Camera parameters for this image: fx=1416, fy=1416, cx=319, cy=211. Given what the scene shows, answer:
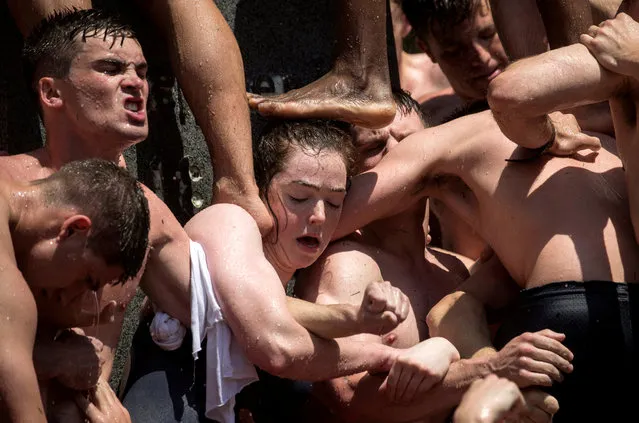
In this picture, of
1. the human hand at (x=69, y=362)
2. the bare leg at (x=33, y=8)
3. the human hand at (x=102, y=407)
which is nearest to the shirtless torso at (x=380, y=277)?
the human hand at (x=102, y=407)

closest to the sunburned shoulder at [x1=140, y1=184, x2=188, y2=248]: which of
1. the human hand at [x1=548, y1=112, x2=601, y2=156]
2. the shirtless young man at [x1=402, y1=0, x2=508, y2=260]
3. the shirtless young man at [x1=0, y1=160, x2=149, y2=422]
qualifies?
the shirtless young man at [x1=0, y1=160, x2=149, y2=422]

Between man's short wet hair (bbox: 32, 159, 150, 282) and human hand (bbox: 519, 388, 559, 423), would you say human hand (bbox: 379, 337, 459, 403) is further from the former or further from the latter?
man's short wet hair (bbox: 32, 159, 150, 282)

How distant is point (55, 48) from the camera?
13.0 ft

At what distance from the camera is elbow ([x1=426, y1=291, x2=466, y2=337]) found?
4.29m

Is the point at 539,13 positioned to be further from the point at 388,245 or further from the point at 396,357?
the point at 396,357

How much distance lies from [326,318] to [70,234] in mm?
812

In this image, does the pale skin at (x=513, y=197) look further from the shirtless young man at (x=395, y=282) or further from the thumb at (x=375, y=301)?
the thumb at (x=375, y=301)

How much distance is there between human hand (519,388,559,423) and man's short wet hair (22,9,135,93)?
1.53 m

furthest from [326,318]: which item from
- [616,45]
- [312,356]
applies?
[616,45]

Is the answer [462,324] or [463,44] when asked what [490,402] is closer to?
[462,324]

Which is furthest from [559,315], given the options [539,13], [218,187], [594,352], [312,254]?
[539,13]

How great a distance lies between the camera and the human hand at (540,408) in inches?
153

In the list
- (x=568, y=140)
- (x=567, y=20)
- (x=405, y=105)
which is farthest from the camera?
(x=405, y=105)

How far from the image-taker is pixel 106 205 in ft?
11.4
